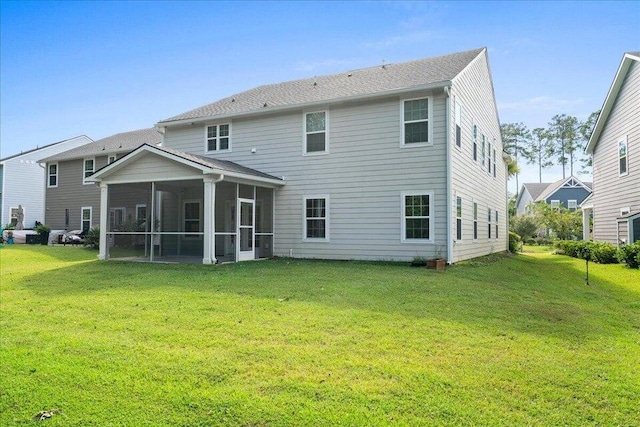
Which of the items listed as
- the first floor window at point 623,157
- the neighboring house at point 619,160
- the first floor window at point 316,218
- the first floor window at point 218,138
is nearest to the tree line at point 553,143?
the neighboring house at point 619,160

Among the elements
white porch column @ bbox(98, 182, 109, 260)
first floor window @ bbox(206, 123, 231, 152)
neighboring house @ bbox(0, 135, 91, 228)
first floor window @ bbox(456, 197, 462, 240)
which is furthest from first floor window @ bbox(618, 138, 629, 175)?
neighboring house @ bbox(0, 135, 91, 228)

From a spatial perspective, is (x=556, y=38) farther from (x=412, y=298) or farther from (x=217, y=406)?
(x=217, y=406)

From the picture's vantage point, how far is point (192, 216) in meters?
17.4

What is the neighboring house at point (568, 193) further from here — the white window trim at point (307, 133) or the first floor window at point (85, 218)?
the first floor window at point (85, 218)

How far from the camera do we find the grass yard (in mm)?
3289

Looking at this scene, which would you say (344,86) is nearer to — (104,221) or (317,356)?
(104,221)

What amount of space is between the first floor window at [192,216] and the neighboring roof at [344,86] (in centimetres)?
341

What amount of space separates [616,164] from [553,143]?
148 ft

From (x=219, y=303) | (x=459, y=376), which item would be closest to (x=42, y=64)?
(x=219, y=303)

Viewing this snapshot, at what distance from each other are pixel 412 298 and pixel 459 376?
11.4ft

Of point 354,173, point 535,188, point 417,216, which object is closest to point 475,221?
point 417,216

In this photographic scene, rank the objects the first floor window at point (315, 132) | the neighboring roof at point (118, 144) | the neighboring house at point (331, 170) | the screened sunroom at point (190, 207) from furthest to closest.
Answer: the neighboring roof at point (118, 144)
the first floor window at point (315, 132)
the neighboring house at point (331, 170)
the screened sunroom at point (190, 207)

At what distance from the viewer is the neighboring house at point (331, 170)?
504 inches

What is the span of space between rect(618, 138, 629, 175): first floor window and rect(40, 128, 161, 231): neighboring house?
22626 mm
